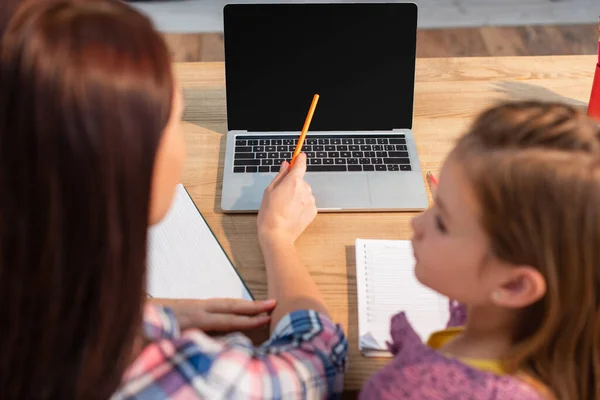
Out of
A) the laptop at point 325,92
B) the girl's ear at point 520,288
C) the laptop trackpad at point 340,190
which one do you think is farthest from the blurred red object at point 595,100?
the girl's ear at point 520,288

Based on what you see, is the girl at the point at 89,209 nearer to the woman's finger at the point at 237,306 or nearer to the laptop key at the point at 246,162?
the woman's finger at the point at 237,306

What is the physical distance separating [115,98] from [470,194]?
356 mm

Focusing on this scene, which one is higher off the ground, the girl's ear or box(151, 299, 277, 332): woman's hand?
the girl's ear

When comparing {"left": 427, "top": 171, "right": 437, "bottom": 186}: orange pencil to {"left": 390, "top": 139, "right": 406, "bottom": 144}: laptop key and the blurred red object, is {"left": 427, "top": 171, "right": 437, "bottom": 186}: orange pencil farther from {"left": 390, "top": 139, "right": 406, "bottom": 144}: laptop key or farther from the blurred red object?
the blurred red object

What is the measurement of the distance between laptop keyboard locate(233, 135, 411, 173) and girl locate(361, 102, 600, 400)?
0.42m

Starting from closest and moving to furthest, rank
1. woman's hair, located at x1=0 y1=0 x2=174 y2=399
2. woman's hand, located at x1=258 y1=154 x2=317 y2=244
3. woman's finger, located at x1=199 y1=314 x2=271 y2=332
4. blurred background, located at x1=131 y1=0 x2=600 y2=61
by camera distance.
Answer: woman's hair, located at x1=0 y1=0 x2=174 y2=399 < woman's finger, located at x1=199 y1=314 x2=271 y2=332 < woman's hand, located at x1=258 y1=154 x2=317 y2=244 < blurred background, located at x1=131 y1=0 x2=600 y2=61

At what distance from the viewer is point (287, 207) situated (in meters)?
1.01

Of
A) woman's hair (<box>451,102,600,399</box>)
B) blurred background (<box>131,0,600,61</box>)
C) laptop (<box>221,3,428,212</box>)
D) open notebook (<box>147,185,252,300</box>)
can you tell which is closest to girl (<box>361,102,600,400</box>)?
woman's hair (<box>451,102,600,399</box>)

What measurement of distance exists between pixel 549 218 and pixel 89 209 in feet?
1.35

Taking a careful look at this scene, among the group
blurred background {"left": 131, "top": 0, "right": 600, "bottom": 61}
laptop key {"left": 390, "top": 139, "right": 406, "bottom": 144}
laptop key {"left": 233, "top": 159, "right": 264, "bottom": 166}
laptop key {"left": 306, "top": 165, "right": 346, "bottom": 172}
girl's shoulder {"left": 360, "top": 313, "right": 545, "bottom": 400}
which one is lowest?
blurred background {"left": 131, "top": 0, "right": 600, "bottom": 61}

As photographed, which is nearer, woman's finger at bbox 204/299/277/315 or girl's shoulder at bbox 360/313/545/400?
girl's shoulder at bbox 360/313/545/400

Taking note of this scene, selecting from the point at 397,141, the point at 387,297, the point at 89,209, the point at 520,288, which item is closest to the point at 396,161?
the point at 397,141

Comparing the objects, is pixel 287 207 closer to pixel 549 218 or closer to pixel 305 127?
pixel 305 127

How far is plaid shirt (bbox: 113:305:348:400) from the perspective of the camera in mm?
664
